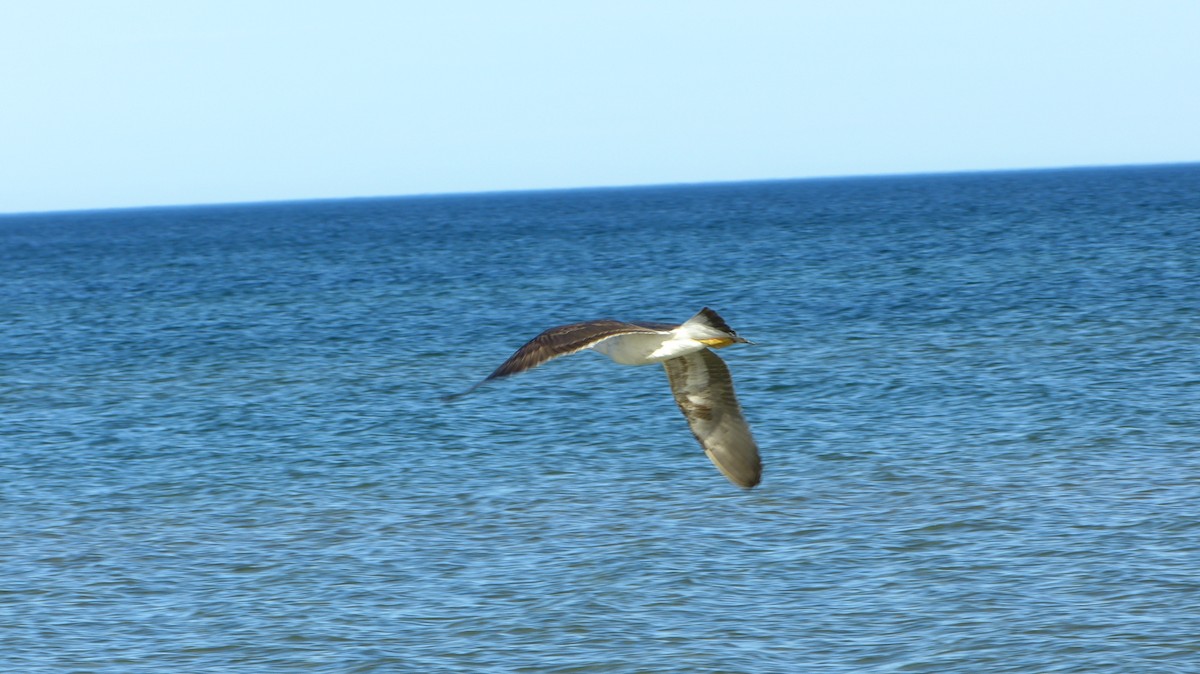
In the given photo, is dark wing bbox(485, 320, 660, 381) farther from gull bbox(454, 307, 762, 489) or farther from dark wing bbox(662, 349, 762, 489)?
dark wing bbox(662, 349, 762, 489)

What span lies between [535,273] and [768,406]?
132 feet

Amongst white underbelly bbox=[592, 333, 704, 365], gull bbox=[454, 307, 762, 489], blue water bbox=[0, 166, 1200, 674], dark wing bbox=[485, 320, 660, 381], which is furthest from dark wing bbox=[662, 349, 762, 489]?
blue water bbox=[0, 166, 1200, 674]

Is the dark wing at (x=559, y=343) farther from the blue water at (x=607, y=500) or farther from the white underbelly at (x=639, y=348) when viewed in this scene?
the blue water at (x=607, y=500)

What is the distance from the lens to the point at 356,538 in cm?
1540

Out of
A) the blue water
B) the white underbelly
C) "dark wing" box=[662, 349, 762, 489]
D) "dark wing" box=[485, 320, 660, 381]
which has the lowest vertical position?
the blue water

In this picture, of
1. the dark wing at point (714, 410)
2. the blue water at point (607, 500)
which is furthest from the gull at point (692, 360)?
the blue water at point (607, 500)

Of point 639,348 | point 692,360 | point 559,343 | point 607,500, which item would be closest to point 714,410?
point 692,360

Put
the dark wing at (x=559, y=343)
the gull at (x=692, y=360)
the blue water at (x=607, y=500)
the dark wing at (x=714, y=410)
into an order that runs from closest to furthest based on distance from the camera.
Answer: the dark wing at (x=559, y=343), the gull at (x=692, y=360), the dark wing at (x=714, y=410), the blue water at (x=607, y=500)

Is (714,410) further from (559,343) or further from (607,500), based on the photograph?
(607,500)

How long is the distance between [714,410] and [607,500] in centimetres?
652

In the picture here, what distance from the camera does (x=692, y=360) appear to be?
34.7ft

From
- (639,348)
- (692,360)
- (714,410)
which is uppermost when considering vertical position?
(639,348)

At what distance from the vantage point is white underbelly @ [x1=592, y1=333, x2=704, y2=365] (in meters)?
9.12

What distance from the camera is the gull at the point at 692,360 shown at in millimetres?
8234
